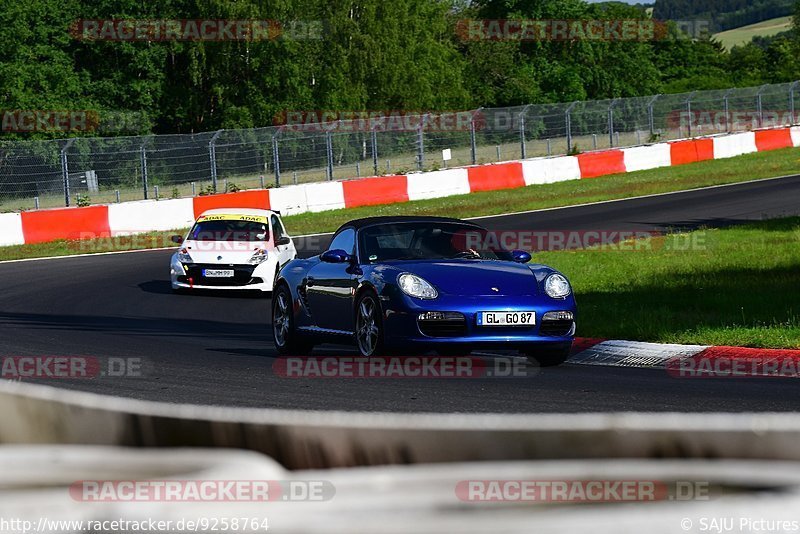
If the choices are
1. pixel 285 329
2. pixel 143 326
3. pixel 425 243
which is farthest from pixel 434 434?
pixel 143 326

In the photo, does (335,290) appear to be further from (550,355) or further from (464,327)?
(550,355)

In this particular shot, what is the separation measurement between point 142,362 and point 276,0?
5079 cm

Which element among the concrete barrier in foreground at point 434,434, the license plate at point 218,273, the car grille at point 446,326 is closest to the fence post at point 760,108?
the license plate at point 218,273

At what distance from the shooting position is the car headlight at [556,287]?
34.7ft

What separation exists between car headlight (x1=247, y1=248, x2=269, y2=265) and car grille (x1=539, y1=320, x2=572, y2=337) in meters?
9.25

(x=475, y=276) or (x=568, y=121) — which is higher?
(x=568, y=121)

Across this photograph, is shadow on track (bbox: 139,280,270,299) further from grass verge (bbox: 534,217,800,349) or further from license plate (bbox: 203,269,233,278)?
grass verge (bbox: 534,217,800,349)

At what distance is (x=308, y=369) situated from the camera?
10.8m

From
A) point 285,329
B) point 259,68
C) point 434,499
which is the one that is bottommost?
point 285,329

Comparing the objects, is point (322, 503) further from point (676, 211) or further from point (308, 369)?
point (676, 211)

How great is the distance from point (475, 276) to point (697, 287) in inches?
214

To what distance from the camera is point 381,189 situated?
112 feet

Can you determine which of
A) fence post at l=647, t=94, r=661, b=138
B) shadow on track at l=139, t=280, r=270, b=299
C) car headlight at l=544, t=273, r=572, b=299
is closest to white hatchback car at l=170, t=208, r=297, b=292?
shadow on track at l=139, t=280, r=270, b=299

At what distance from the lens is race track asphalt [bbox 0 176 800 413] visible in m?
8.39
